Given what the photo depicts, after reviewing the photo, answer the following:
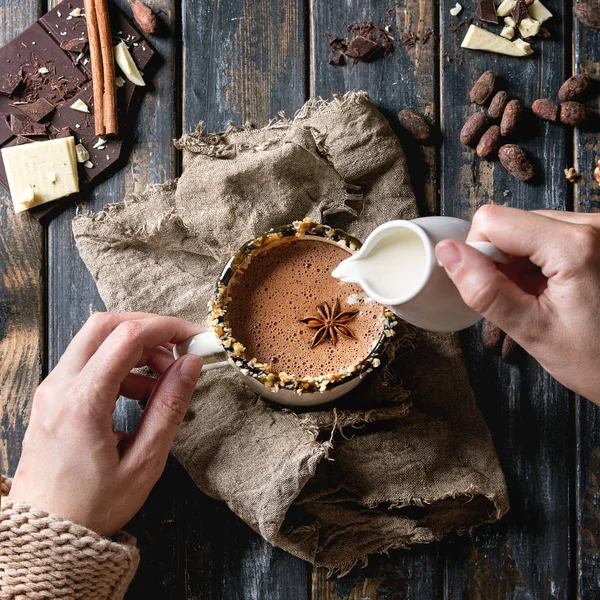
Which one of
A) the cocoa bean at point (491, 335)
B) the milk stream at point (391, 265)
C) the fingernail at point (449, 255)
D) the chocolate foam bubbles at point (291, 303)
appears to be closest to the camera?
the fingernail at point (449, 255)

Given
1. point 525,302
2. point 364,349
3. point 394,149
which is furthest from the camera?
point 394,149

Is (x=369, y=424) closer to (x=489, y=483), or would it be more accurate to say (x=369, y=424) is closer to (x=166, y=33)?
(x=489, y=483)

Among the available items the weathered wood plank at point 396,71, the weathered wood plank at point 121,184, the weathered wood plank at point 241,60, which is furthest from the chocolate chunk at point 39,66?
the weathered wood plank at point 396,71

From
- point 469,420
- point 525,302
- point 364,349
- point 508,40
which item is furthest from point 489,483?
point 508,40

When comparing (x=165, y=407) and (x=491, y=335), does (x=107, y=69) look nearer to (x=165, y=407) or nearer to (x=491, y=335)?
(x=165, y=407)

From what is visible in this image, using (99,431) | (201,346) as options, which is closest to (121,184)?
(201,346)

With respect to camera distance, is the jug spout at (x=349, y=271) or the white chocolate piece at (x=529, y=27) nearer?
the jug spout at (x=349, y=271)

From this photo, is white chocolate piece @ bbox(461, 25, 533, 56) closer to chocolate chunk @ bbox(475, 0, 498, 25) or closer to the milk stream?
chocolate chunk @ bbox(475, 0, 498, 25)

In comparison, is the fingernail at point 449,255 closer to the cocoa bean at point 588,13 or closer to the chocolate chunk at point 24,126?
the cocoa bean at point 588,13
